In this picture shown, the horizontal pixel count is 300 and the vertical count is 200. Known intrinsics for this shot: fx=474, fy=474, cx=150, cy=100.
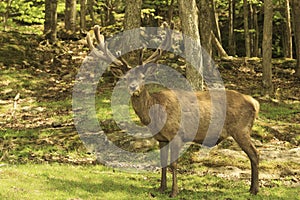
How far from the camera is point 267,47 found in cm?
1944

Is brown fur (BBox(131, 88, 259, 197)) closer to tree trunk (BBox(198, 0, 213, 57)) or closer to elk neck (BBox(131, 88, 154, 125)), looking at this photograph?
elk neck (BBox(131, 88, 154, 125))

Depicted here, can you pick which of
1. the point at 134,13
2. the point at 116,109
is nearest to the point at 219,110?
the point at 116,109

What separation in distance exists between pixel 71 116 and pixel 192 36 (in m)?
5.60

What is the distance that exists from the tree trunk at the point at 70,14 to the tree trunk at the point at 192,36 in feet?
49.5

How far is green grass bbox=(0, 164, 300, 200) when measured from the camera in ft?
29.5

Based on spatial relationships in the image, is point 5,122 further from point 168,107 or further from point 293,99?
point 293,99

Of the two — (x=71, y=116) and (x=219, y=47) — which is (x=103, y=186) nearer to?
(x=71, y=116)

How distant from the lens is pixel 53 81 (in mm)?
22609

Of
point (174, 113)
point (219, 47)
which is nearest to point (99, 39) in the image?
point (174, 113)

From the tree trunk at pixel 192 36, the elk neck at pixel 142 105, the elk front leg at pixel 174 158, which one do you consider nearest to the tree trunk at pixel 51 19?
the tree trunk at pixel 192 36

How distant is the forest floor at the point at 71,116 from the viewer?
12.0m

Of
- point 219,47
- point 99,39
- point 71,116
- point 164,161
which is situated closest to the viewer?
point 164,161

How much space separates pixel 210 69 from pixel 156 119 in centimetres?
1313

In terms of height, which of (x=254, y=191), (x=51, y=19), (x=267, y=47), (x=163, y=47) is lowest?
(x=254, y=191)
